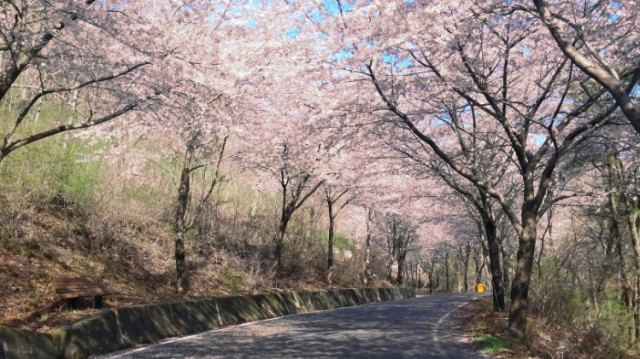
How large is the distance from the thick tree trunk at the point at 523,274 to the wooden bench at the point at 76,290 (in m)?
9.53

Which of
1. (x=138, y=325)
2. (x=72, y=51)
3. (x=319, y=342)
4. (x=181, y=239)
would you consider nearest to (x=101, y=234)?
(x=181, y=239)

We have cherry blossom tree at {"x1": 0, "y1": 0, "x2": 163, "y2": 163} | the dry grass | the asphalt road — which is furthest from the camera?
the dry grass

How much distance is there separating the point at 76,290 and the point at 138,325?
1921 millimetres

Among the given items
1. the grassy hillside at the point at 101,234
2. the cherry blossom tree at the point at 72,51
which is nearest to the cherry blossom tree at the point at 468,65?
the cherry blossom tree at the point at 72,51

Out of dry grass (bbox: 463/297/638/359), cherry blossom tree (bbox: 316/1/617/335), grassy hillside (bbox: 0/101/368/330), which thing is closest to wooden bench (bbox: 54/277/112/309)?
grassy hillside (bbox: 0/101/368/330)

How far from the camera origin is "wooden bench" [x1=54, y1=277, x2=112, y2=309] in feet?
34.6

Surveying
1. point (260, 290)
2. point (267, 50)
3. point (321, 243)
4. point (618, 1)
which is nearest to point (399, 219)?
point (321, 243)

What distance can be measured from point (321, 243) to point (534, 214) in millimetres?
25523

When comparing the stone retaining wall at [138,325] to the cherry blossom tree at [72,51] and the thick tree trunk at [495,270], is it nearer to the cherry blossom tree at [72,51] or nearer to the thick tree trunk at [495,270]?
the cherry blossom tree at [72,51]

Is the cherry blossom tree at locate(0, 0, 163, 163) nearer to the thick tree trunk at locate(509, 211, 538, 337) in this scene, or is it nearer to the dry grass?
the thick tree trunk at locate(509, 211, 538, 337)

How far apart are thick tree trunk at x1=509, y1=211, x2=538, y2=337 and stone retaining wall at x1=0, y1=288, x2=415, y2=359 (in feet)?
24.5

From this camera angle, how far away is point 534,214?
40.1 ft

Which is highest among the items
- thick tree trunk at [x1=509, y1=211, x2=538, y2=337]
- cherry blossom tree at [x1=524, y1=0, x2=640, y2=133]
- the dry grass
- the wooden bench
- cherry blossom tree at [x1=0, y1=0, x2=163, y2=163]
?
cherry blossom tree at [x1=524, y1=0, x2=640, y2=133]

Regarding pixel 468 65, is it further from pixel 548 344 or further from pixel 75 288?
pixel 75 288
